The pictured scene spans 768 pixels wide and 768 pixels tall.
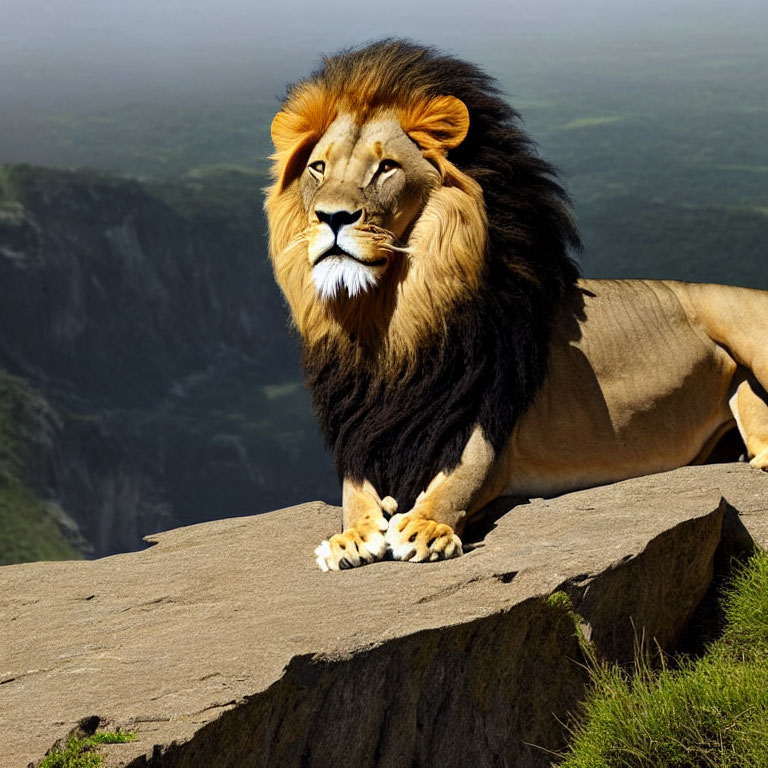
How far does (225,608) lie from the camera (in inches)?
186

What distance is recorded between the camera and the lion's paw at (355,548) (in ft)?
16.0

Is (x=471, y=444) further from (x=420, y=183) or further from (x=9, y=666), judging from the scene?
(x=9, y=666)

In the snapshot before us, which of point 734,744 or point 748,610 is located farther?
point 748,610

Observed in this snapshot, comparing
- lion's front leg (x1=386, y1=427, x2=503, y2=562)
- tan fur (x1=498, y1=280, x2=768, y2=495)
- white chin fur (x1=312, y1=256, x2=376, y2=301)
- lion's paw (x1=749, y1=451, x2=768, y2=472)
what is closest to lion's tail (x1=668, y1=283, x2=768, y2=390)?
tan fur (x1=498, y1=280, x2=768, y2=495)

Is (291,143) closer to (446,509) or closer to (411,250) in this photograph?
(411,250)

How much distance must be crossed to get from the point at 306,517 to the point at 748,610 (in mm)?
2134

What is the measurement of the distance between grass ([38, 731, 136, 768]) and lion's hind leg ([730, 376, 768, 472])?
3.16 metres

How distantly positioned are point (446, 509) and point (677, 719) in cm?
124

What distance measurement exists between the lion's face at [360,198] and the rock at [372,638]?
113 centimetres

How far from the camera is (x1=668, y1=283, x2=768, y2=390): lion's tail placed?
5637 millimetres

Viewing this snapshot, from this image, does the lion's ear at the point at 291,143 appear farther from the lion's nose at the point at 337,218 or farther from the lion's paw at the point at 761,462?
the lion's paw at the point at 761,462

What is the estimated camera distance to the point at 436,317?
5.00 m

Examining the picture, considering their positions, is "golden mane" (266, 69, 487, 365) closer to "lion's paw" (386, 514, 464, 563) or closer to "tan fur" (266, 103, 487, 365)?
"tan fur" (266, 103, 487, 365)

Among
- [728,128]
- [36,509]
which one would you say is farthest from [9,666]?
[728,128]
